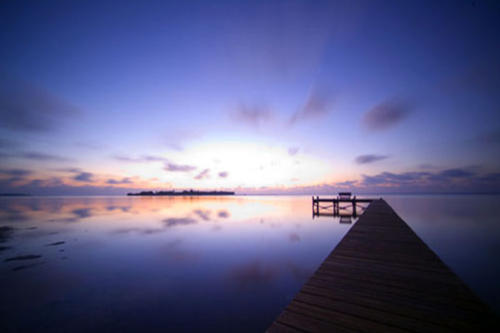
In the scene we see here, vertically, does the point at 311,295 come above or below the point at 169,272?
above

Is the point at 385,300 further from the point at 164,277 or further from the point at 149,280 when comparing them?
the point at 149,280

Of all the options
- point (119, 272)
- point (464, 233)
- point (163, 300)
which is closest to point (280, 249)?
point (163, 300)

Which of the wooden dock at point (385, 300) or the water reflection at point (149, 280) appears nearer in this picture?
the wooden dock at point (385, 300)

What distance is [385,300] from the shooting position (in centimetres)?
327

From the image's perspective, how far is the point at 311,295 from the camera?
11.3 feet

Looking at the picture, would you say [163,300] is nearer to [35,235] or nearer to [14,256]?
[14,256]

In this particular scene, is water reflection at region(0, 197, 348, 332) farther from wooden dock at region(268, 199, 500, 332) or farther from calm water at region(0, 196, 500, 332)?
wooden dock at region(268, 199, 500, 332)

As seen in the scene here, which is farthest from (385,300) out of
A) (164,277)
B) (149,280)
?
(149,280)

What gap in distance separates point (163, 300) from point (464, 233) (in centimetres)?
2468

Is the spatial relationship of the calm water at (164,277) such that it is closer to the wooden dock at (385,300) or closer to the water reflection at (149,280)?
the water reflection at (149,280)

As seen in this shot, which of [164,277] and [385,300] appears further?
[164,277]

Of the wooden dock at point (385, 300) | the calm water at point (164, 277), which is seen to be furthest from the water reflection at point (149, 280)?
the wooden dock at point (385, 300)

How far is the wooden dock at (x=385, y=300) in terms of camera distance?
2658 millimetres

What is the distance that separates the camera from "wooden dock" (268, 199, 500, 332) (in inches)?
105
